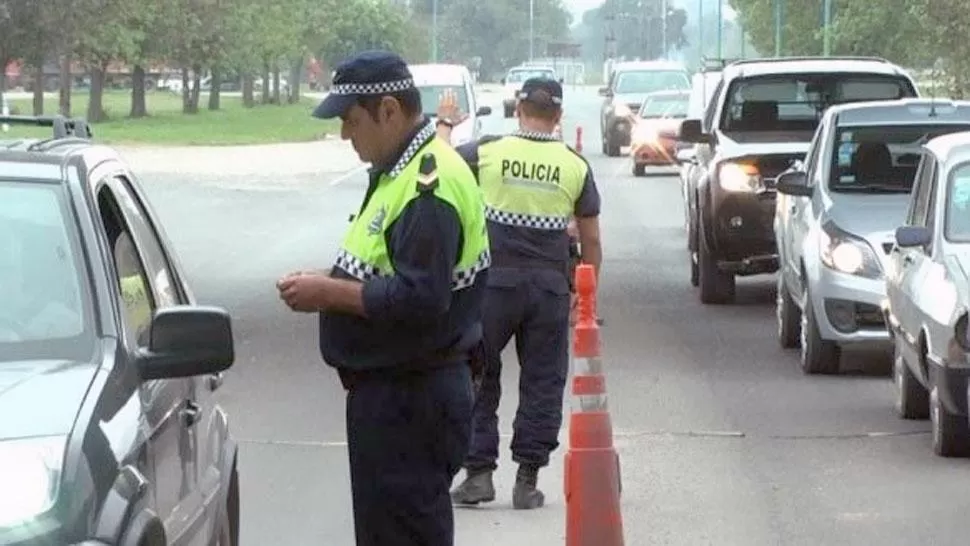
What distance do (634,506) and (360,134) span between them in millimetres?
4650

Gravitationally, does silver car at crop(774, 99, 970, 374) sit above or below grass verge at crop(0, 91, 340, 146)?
above

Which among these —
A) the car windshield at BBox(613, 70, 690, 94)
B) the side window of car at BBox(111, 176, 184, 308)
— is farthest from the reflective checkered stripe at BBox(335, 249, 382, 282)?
the car windshield at BBox(613, 70, 690, 94)

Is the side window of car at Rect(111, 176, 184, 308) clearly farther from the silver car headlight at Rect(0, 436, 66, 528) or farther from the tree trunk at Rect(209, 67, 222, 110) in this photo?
the tree trunk at Rect(209, 67, 222, 110)

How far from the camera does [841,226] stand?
15.5 metres

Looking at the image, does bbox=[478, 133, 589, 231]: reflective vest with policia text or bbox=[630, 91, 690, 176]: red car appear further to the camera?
bbox=[630, 91, 690, 176]: red car

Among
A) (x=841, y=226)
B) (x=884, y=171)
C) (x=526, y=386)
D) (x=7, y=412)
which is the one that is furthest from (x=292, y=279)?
(x=884, y=171)

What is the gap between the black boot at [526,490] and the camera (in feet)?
34.3

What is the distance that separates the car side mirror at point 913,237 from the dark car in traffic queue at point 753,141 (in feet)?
21.1

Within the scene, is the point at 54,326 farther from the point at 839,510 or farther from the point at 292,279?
the point at 839,510

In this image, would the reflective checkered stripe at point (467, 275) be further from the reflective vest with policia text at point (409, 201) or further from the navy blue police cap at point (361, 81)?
the navy blue police cap at point (361, 81)

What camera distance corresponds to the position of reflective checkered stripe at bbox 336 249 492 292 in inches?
247

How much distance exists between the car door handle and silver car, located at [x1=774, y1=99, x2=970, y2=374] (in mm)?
8356

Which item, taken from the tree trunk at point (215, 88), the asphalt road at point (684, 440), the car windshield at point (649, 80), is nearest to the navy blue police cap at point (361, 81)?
the asphalt road at point (684, 440)

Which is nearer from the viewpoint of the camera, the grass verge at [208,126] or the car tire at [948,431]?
the car tire at [948,431]
